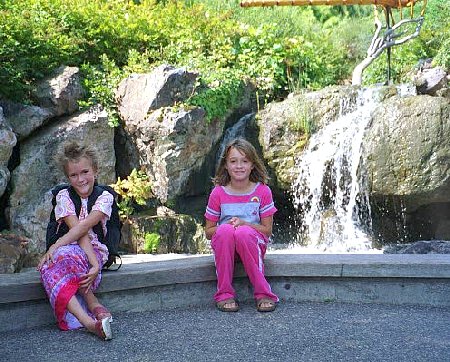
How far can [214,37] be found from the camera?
37.2 ft

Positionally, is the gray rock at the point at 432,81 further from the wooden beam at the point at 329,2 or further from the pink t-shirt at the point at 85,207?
the pink t-shirt at the point at 85,207

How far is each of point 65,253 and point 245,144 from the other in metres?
1.36

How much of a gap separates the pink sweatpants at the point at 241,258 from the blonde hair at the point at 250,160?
43cm

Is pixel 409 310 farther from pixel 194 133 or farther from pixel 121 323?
pixel 194 133

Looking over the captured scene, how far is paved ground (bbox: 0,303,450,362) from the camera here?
3129mm

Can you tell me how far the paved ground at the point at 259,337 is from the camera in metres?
3.13

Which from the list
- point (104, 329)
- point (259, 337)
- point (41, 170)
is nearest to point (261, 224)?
point (259, 337)

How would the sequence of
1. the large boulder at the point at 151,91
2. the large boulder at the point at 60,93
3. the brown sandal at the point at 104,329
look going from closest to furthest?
the brown sandal at the point at 104,329
the large boulder at the point at 60,93
the large boulder at the point at 151,91

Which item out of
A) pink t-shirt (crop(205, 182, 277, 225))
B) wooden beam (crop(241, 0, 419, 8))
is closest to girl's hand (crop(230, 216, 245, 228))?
pink t-shirt (crop(205, 182, 277, 225))

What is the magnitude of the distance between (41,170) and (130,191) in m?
1.23

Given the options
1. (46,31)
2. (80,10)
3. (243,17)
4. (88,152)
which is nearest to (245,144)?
(88,152)

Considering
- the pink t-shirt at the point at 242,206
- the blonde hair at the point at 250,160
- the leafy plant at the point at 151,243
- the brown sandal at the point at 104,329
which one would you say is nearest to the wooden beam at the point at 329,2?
the leafy plant at the point at 151,243

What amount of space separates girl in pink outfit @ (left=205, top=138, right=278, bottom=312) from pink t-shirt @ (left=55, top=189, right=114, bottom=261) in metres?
0.68

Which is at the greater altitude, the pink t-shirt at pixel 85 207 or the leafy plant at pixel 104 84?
the leafy plant at pixel 104 84
